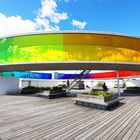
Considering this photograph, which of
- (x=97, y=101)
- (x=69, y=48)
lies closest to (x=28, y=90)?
(x=69, y=48)

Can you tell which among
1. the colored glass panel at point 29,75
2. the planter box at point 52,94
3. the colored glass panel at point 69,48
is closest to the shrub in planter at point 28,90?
the planter box at point 52,94

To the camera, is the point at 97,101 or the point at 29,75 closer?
the point at 97,101

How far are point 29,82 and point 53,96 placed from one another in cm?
1561

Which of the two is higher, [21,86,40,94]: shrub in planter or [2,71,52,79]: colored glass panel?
[2,71,52,79]: colored glass panel

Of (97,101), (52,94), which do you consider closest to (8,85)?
(52,94)

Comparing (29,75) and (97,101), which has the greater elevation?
(29,75)

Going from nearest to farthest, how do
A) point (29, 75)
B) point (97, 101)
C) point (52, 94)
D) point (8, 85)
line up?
point (97, 101) → point (52, 94) → point (8, 85) → point (29, 75)

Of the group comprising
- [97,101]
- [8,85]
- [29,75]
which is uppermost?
[29,75]

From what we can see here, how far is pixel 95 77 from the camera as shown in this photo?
45.8m

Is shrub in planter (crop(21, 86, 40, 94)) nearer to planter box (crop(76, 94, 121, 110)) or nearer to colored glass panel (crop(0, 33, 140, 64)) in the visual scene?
colored glass panel (crop(0, 33, 140, 64))

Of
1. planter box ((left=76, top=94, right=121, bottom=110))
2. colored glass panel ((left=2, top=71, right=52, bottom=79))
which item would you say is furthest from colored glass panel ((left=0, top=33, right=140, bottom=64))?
colored glass panel ((left=2, top=71, right=52, bottom=79))

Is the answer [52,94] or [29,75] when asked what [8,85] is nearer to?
[52,94]

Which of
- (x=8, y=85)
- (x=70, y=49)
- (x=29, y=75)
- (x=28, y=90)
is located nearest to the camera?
(x=70, y=49)

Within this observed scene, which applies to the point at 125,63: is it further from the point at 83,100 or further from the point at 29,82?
the point at 29,82
